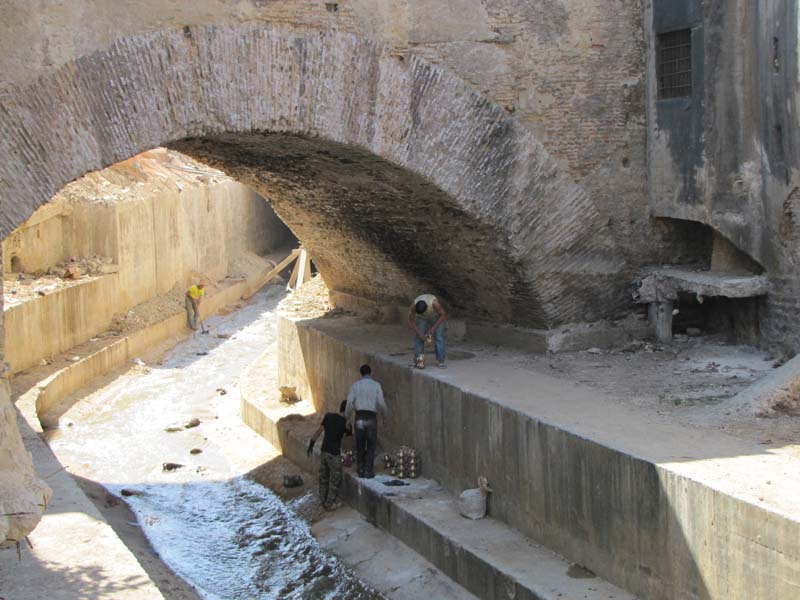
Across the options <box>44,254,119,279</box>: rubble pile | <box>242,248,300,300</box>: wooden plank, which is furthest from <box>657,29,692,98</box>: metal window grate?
<box>242,248,300,300</box>: wooden plank

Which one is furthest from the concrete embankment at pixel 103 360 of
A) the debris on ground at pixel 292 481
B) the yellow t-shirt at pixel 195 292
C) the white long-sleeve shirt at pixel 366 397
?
the white long-sleeve shirt at pixel 366 397

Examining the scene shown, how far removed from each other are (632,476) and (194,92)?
4.37m

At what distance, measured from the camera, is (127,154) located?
891 cm

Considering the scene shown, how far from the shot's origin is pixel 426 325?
11.5m

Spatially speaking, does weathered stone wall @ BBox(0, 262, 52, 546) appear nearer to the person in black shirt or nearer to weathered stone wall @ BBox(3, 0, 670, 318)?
weathered stone wall @ BBox(3, 0, 670, 318)

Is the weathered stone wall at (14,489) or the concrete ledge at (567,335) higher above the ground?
the concrete ledge at (567,335)

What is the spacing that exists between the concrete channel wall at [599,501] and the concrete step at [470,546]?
0.38ft

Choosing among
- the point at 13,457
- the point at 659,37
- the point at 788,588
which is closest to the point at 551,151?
the point at 659,37

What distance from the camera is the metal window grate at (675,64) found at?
10914 mm

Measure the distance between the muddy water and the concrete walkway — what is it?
1489 mm

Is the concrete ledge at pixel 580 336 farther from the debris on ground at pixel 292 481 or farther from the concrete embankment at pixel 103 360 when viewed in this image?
the concrete embankment at pixel 103 360

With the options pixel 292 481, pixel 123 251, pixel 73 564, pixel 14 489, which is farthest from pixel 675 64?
pixel 123 251

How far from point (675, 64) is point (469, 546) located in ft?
16.3

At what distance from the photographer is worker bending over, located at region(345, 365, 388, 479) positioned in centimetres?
1088
